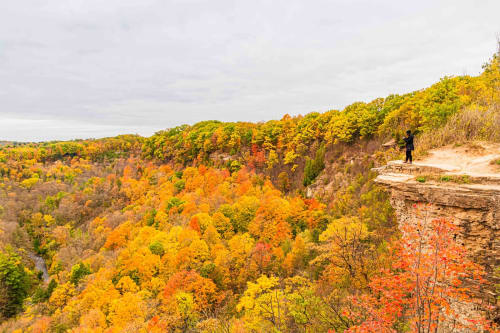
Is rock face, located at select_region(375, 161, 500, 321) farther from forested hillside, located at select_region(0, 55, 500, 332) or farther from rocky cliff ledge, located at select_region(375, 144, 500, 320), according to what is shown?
forested hillside, located at select_region(0, 55, 500, 332)

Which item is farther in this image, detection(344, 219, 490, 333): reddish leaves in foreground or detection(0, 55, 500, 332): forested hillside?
detection(0, 55, 500, 332): forested hillside

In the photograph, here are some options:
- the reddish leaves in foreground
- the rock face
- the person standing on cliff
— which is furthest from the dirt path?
the reddish leaves in foreground

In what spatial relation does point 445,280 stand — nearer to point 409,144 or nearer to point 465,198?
point 465,198

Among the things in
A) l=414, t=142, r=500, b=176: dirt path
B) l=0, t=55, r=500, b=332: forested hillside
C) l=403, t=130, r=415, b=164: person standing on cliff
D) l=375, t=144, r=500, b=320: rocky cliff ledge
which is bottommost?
l=0, t=55, r=500, b=332: forested hillside

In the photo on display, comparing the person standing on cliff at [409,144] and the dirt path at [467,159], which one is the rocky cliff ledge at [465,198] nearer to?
the dirt path at [467,159]

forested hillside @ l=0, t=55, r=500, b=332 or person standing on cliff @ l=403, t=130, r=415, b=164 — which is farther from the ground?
person standing on cliff @ l=403, t=130, r=415, b=164

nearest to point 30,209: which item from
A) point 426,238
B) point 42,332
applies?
point 42,332

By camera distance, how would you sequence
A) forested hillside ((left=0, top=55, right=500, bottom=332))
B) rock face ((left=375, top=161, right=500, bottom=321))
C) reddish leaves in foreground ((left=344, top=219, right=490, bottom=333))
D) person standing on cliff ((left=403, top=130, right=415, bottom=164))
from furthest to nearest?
forested hillside ((left=0, top=55, right=500, bottom=332)) → person standing on cliff ((left=403, top=130, right=415, bottom=164)) → reddish leaves in foreground ((left=344, top=219, right=490, bottom=333)) → rock face ((left=375, top=161, right=500, bottom=321))
